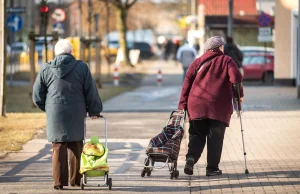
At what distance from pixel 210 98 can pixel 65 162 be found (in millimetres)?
2000

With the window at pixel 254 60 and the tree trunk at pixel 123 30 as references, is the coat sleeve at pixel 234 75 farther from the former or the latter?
the tree trunk at pixel 123 30

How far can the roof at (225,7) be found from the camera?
59.2 metres

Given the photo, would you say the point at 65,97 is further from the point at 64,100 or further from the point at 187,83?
the point at 187,83

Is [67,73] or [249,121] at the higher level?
[67,73]

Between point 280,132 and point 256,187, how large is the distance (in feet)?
21.1

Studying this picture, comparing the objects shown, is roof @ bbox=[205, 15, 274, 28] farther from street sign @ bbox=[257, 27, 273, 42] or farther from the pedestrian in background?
the pedestrian in background

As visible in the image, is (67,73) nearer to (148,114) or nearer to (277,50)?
(148,114)

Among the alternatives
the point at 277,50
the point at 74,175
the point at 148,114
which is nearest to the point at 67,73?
the point at 74,175

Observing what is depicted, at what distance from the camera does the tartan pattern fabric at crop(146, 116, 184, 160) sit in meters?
11.1

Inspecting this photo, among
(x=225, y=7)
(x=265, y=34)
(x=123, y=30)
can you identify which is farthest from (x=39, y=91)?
(x=225, y=7)

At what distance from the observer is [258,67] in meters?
37.3

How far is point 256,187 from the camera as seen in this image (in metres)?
10.5

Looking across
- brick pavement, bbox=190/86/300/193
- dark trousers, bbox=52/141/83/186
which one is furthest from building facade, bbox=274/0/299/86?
dark trousers, bbox=52/141/83/186

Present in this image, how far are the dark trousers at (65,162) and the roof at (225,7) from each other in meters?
48.5
